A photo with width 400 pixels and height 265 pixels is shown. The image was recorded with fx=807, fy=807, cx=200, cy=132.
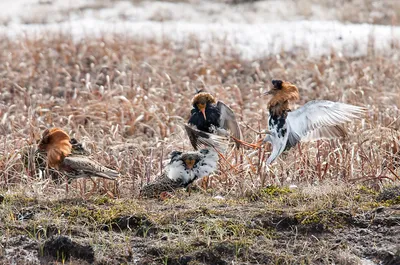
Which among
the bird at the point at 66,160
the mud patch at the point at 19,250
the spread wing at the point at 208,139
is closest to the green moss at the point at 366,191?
the spread wing at the point at 208,139

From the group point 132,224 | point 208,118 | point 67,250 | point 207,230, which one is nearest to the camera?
Answer: point 67,250

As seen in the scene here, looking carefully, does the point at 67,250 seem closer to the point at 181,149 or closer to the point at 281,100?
the point at 281,100

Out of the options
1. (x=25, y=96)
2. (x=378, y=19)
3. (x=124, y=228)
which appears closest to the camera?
(x=124, y=228)

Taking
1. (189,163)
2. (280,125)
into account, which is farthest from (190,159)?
(280,125)

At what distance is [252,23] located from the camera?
14016 mm

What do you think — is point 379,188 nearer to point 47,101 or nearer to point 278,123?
point 278,123

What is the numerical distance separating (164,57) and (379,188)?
576 centimetres

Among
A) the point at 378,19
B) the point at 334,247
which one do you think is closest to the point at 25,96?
the point at 334,247

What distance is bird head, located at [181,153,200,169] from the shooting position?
5.84 metres

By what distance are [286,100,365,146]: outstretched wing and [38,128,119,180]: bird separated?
1.41 m

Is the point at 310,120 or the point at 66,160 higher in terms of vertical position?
the point at 310,120

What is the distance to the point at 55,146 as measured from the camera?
6332 millimetres

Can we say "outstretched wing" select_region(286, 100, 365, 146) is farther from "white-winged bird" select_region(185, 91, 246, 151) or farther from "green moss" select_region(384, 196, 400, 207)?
"green moss" select_region(384, 196, 400, 207)

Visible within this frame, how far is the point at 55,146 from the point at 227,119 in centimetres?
140
